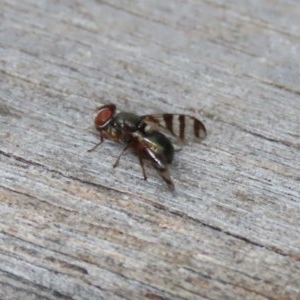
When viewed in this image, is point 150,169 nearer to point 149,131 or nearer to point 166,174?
point 166,174

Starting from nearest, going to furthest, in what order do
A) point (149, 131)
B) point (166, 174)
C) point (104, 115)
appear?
1. point (166, 174)
2. point (104, 115)
3. point (149, 131)

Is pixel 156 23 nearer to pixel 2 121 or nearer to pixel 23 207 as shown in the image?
pixel 2 121

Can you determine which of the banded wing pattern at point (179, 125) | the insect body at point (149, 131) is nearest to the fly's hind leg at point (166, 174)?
the insect body at point (149, 131)

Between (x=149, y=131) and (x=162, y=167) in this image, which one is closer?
(x=162, y=167)

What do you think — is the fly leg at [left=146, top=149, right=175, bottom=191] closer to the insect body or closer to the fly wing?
the insect body

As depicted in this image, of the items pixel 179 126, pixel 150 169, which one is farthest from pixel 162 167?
pixel 179 126

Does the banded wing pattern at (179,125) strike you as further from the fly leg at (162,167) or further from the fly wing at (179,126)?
the fly leg at (162,167)

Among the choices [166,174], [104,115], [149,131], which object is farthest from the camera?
[149,131]
